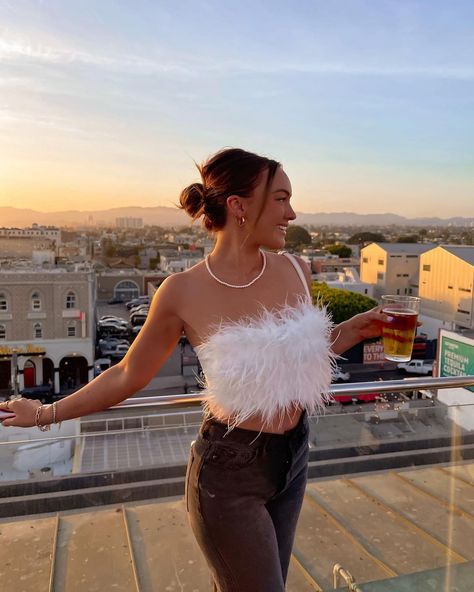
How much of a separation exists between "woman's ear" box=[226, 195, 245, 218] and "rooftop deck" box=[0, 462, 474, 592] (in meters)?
1.24

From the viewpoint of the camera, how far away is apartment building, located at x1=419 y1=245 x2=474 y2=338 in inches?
929

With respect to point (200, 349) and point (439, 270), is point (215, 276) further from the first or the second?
point (439, 270)

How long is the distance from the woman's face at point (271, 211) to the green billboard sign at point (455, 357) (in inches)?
494

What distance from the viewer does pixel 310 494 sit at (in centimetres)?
222

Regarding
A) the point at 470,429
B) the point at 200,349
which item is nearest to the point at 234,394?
the point at 200,349

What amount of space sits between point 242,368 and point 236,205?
14.0 inches

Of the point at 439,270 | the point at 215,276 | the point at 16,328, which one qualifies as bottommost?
the point at 16,328

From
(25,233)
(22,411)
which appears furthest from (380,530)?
(25,233)

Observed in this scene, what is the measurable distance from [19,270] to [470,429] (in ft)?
59.2

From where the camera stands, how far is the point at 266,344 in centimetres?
109

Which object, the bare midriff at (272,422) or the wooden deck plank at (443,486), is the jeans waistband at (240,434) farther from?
the wooden deck plank at (443,486)

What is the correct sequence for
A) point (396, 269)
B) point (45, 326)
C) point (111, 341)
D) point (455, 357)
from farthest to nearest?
point (396, 269), point (111, 341), point (45, 326), point (455, 357)

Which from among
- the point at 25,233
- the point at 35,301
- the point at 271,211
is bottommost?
the point at 35,301

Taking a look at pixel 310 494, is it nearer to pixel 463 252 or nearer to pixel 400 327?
pixel 400 327
